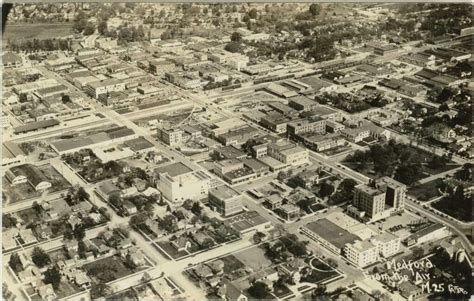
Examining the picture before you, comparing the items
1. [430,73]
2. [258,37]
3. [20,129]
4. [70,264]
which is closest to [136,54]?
[258,37]

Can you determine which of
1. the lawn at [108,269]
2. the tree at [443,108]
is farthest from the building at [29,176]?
the tree at [443,108]

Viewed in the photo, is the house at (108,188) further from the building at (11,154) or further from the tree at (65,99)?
the tree at (65,99)

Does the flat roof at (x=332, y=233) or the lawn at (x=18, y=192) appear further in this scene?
the lawn at (x=18, y=192)

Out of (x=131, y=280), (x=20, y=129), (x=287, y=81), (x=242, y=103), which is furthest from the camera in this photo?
(x=287, y=81)

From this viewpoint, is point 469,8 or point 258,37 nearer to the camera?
point 258,37

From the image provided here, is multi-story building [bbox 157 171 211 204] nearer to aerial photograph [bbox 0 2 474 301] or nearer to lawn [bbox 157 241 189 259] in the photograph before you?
aerial photograph [bbox 0 2 474 301]

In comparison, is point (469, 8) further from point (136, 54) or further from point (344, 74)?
point (136, 54)
